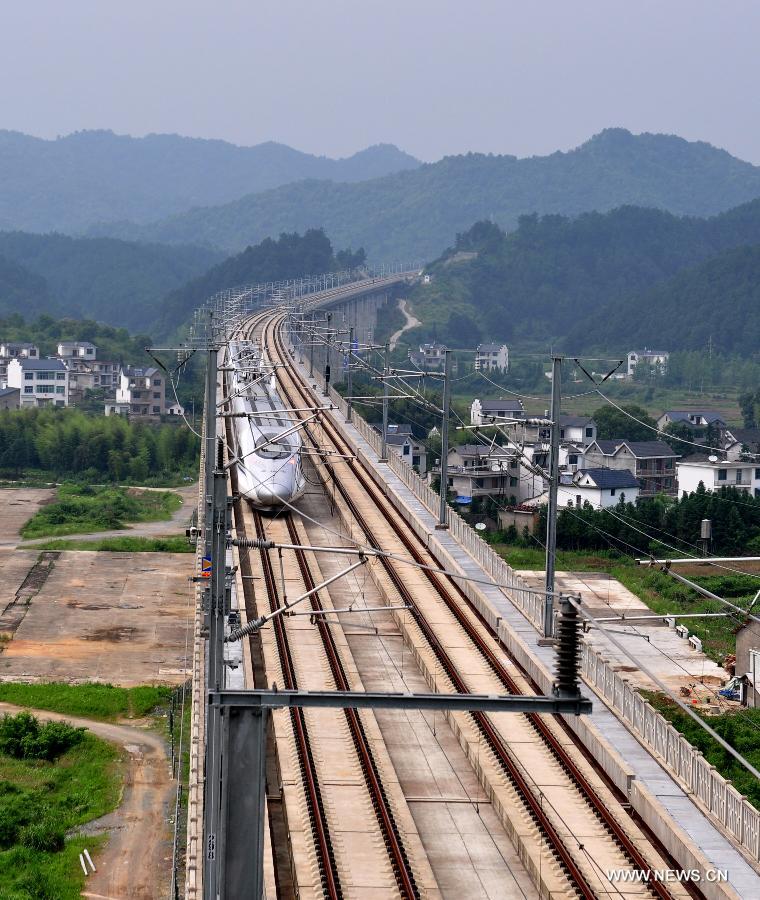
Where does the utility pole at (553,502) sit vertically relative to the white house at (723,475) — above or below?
above

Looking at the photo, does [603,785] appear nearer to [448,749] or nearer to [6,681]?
[448,749]

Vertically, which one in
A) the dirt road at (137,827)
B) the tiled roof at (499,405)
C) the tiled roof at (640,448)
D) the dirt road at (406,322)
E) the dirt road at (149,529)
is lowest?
the dirt road at (137,827)

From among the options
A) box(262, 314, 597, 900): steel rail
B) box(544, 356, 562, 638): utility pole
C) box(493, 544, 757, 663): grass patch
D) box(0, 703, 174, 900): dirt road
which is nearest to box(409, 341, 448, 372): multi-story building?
box(493, 544, 757, 663): grass patch

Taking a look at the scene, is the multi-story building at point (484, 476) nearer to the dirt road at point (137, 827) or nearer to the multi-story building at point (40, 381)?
the dirt road at point (137, 827)

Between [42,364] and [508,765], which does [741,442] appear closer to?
[42,364]

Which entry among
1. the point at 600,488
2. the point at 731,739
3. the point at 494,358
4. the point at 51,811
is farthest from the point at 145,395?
the point at 51,811

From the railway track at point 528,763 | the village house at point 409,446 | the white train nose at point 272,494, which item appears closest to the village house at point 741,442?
the village house at point 409,446

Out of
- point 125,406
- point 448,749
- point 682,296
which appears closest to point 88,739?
point 448,749
